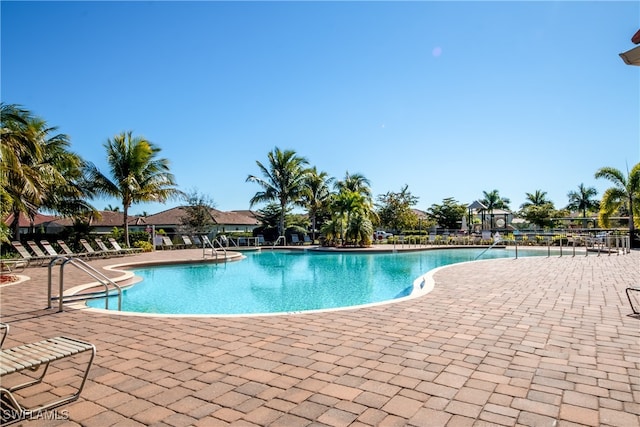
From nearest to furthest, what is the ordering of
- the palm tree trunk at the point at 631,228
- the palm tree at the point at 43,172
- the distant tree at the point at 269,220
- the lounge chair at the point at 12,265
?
the lounge chair at the point at 12,265 < the palm tree at the point at 43,172 < the palm tree trunk at the point at 631,228 < the distant tree at the point at 269,220

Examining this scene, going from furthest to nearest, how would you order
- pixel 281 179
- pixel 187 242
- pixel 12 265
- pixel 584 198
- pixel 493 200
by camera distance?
1. pixel 584 198
2. pixel 493 200
3. pixel 281 179
4. pixel 187 242
5. pixel 12 265

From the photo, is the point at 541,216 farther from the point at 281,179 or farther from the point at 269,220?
the point at 281,179

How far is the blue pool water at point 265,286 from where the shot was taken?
28.1ft

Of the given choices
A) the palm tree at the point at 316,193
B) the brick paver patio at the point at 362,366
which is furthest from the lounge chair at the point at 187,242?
the brick paver patio at the point at 362,366

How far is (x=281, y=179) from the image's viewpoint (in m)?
28.9

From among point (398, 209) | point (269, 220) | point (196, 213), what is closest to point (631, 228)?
point (398, 209)

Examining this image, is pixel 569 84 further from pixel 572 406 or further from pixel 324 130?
pixel 572 406

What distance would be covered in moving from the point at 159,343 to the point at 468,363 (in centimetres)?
313

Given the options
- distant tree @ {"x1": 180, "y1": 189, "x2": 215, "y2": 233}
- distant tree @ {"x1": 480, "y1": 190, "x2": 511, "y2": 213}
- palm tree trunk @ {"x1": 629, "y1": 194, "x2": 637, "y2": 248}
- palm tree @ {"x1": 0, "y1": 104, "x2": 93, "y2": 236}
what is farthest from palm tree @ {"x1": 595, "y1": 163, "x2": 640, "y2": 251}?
distant tree @ {"x1": 480, "y1": 190, "x2": 511, "y2": 213}

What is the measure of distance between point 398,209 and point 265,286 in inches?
1048

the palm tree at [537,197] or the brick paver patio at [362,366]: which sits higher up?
the palm tree at [537,197]

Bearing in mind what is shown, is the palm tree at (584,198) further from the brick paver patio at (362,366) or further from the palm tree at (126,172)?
the brick paver patio at (362,366)

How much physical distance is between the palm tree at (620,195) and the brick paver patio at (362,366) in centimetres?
2021

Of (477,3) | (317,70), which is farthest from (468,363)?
(317,70)
